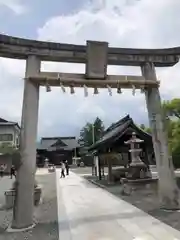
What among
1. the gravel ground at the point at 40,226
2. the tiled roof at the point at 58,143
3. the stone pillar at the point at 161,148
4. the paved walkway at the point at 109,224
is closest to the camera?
the paved walkway at the point at 109,224

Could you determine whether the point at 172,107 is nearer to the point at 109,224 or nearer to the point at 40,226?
the point at 109,224

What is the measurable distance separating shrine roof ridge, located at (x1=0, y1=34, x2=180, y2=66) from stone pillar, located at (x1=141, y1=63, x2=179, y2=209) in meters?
0.45

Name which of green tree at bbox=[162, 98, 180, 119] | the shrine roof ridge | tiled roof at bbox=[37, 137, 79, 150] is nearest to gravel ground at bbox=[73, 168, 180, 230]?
green tree at bbox=[162, 98, 180, 119]

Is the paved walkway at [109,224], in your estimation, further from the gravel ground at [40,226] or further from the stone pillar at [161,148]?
the stone pillar at [161,148]

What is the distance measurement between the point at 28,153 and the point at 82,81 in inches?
115

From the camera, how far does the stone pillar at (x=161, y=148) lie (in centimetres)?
959

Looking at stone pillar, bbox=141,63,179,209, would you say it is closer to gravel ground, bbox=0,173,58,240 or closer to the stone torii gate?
the stone torii gate

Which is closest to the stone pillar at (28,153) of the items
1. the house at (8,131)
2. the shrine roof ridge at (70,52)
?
the shrine roof ridge at (70,52)

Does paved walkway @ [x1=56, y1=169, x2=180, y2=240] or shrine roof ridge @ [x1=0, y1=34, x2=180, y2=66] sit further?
shrine roof ridge @ [x1=0, y1=34, x2=180, y2=66]

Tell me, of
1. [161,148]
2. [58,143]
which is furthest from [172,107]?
[58,143]

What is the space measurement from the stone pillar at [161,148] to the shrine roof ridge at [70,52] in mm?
448

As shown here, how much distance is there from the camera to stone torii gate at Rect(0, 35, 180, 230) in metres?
8.48

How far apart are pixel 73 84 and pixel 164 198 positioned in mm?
4896

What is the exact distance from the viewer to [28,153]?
8.58 meters
